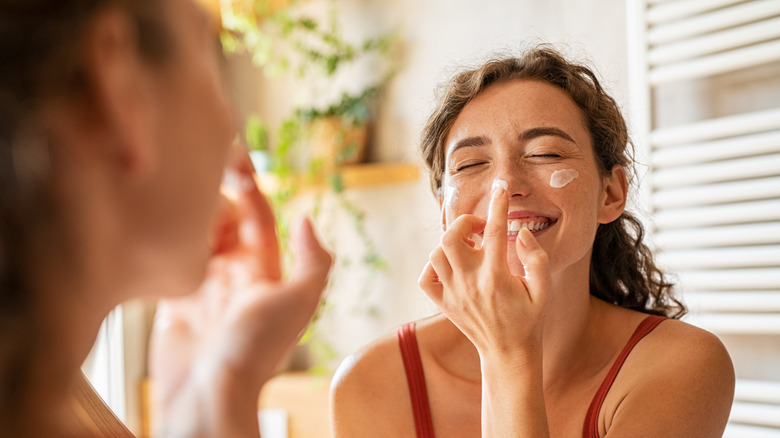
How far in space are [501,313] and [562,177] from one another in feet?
0.92

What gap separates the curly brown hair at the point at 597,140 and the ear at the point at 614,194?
0.01m

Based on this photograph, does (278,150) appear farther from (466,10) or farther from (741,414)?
(741,414)

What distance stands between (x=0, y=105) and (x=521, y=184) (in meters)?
0.79

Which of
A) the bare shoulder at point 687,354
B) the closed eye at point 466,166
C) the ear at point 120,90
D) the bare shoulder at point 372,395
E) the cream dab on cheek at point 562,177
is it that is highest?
the ear at point 120,90

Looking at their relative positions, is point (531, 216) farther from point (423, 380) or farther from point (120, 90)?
point (120, 90)

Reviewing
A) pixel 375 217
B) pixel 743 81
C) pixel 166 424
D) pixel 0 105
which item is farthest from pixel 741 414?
pixel 0 105

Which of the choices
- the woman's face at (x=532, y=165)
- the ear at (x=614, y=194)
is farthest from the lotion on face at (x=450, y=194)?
the ear at (x=614, y=194)

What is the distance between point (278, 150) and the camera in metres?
2.19

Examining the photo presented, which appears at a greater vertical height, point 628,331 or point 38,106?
point 38,106

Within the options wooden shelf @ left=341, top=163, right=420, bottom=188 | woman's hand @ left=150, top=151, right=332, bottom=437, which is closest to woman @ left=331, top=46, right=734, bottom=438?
woman's hand @ left=150, top=151, right=332, bottom=437

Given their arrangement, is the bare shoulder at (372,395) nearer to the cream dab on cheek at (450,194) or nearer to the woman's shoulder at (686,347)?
the cream dab on cheek at (450,194)

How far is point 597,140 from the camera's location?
1.08m

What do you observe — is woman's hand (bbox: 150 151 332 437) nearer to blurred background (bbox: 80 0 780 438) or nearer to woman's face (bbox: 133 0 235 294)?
woman's face (bbox: 133 0 235 294)

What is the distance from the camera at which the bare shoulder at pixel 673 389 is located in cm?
87
